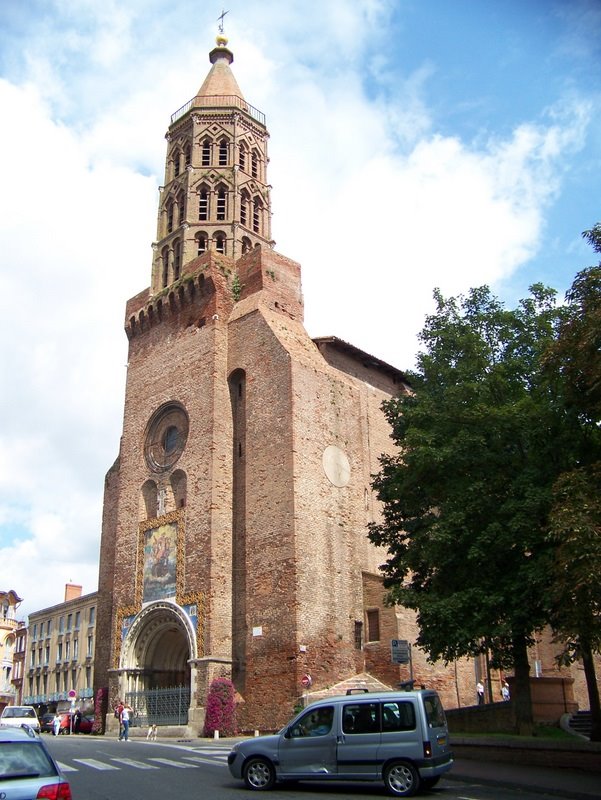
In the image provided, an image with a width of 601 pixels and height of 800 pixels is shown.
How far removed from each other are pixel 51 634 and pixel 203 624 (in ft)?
108

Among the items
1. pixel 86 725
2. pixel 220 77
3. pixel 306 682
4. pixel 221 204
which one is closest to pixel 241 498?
pixel 306 682

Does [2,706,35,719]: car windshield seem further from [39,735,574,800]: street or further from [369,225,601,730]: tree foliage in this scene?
[369,225,601,730]: tree foliage

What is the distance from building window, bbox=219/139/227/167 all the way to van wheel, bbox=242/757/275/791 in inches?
1320

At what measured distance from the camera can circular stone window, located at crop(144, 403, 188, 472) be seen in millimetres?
33156

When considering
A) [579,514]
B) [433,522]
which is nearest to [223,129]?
[433,522]

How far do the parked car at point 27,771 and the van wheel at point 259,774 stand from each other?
5.70 m

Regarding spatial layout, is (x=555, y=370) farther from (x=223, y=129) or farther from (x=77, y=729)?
(x=223, y=129)

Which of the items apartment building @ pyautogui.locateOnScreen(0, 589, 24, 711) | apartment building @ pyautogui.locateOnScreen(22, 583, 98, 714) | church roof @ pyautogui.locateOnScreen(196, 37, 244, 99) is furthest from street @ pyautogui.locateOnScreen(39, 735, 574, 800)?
apartment building @ pyautogui.locateOnScreen(0, 589, 24, 711)

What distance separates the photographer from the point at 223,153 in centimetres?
4166

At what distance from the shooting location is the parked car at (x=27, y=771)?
23.5ft

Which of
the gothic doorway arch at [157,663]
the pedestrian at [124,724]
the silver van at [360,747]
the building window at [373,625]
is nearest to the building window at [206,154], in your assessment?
the gothic doorway arch at [157,663]

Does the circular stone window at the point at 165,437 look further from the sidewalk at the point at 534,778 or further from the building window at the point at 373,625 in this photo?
the sidewalk at the point at 534,778

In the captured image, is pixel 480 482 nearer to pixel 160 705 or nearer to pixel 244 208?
pixel 160 705

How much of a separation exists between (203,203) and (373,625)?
22428mm
